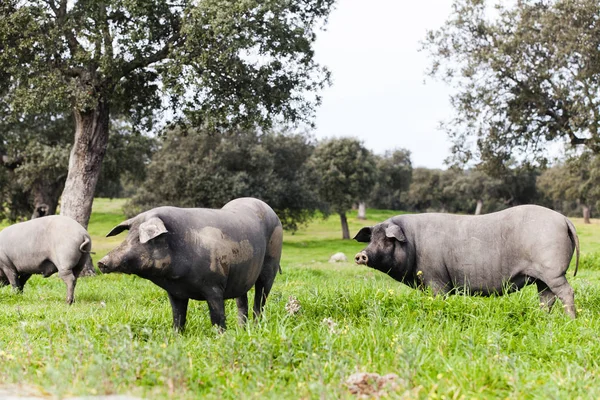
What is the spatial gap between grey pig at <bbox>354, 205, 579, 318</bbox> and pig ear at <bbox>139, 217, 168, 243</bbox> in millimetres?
2843

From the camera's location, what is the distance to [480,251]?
762 cm

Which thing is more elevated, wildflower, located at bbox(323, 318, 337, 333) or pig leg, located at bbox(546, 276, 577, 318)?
pig leg, located at bbox(546, 276, 577, 318)

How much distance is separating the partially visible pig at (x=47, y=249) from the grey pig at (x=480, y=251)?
5269mm

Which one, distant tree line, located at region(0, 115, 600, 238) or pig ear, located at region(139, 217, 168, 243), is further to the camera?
distant tree line, located at region(0, 115, 600, 238)

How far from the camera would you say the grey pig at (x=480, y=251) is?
23.6ft

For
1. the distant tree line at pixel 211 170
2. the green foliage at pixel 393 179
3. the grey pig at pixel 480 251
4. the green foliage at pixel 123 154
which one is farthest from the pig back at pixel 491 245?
the green foliage at pixel 393 179

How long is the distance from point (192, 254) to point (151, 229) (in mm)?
510

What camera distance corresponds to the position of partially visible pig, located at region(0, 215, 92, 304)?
1033cm

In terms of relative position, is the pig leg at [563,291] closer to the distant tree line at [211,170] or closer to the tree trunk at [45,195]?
the distant tree line at [211,170]

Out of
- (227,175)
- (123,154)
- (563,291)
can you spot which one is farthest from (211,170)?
(563,291)

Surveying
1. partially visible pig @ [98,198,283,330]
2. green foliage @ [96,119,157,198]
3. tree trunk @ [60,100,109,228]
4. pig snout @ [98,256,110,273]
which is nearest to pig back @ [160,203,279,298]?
partially visible pig @ [98,198,283,330]

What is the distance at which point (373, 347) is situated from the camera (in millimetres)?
5168

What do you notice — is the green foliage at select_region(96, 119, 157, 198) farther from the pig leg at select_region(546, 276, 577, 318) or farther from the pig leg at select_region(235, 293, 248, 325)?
the pig leg at select_region(546, 276, 577, 318)

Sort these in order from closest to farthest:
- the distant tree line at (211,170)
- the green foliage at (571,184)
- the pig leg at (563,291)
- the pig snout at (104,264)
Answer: the pig snout at (104,264)
the pig leg at (563,291)
the distant tree line at (211,170)
the green foliage at (571,184)
